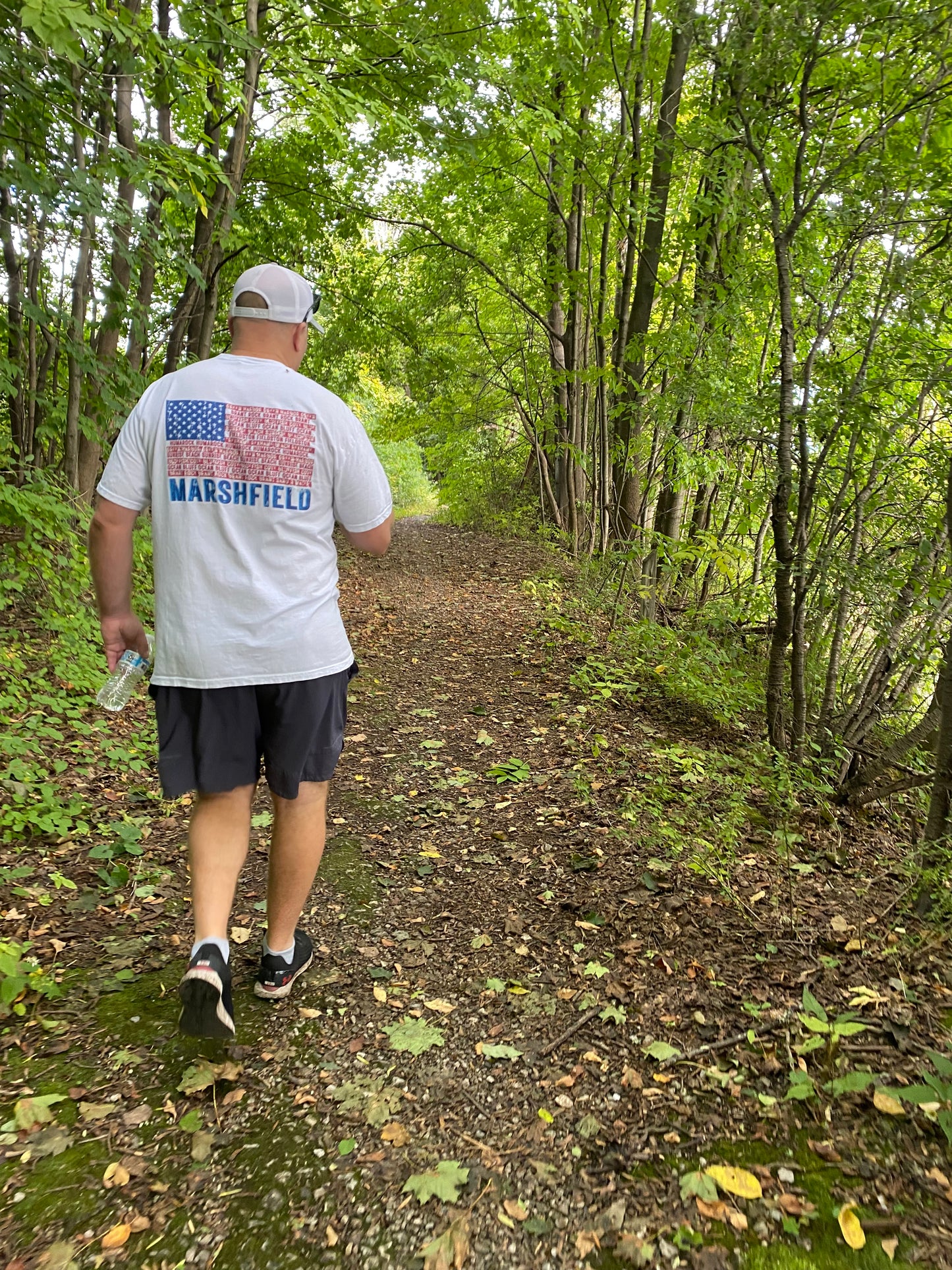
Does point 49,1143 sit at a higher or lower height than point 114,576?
lower

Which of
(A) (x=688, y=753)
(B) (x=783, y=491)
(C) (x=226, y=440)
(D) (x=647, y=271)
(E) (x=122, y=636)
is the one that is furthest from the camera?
(D) (x=647, y=271)

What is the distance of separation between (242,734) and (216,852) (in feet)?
1.16

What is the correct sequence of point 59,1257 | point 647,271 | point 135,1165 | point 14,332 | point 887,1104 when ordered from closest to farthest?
point 59,1257, point 135,1165, point 887,1104, point 14,332, point 647,271

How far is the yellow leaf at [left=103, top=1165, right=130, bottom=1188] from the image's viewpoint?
170cm

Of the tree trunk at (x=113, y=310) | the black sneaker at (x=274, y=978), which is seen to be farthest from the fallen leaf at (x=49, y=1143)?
the tree trunk at (x=113, y=310)

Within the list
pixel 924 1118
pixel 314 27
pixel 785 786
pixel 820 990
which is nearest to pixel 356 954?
pixel 820 990

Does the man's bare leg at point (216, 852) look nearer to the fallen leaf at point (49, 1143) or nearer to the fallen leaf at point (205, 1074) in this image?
the fallen leaf at point (205, 1074)

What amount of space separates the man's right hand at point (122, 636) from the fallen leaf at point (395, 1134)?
1461mm

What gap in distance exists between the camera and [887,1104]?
1.86 meters

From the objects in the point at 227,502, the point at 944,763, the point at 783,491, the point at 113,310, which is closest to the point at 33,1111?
the point at 227,502

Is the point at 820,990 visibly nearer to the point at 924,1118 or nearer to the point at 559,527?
the point at 924,1118

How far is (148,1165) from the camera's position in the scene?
176 centimetres

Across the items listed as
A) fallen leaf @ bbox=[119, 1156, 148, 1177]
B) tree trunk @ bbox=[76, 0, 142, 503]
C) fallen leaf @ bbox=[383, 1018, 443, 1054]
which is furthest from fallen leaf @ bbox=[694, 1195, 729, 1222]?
tree trunk @ bbox=[76, 0, 142, 503]

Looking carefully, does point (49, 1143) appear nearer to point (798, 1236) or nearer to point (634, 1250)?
point (634, 1250)
